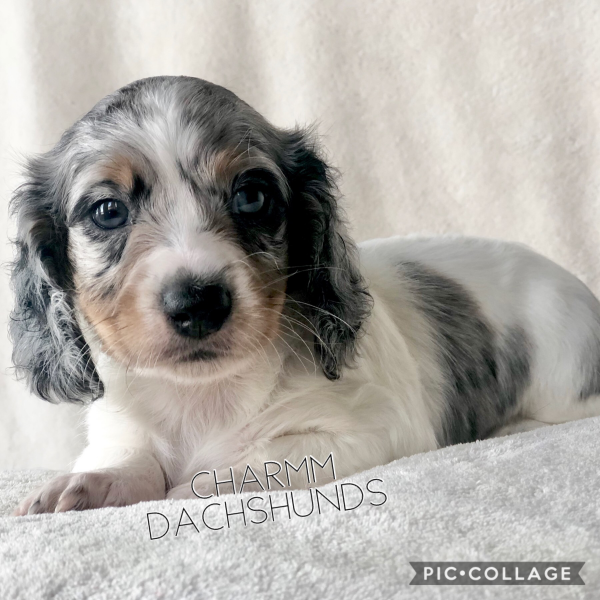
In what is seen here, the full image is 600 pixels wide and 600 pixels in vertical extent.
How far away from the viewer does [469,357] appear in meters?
3.19

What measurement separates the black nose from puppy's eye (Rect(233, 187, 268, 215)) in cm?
39

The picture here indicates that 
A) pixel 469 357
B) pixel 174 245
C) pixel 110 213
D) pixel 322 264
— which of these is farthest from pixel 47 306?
pixel 469 357

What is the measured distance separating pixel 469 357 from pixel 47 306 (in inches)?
62.9

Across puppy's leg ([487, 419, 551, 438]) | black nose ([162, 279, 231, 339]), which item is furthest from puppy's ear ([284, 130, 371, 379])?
puppy's leg ([487, 419, 551, 438])

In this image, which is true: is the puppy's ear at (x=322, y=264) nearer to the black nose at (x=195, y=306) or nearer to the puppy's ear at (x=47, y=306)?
the black nose at (x=195, y=306)

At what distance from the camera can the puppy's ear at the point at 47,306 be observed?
2535 millimetres

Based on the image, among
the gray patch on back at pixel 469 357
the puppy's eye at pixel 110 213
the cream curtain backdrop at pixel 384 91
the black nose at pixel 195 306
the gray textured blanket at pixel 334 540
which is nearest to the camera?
the gray textured blanket at pixel 334 540

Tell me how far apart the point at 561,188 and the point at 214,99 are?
2.49 metres

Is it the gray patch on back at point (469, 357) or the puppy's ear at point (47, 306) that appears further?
the gray patch on back at point (469, 357)

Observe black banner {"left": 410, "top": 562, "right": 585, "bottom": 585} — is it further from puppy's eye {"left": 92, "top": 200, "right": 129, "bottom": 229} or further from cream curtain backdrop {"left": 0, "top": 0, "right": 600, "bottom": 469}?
cream curtain backdrop {"left": 0, "top": 0, "right": 600, "bottom": 469}

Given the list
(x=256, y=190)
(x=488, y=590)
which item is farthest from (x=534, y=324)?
(x=488, y=590)

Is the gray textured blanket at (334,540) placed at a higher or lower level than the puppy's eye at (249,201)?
lower

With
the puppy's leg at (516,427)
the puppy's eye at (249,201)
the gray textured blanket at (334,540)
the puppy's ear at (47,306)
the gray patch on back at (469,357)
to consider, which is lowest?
the puppy's leg at (516,427)

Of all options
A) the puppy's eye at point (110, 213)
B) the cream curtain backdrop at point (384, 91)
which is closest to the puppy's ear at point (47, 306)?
the puppy's eye at point (110, 213)
